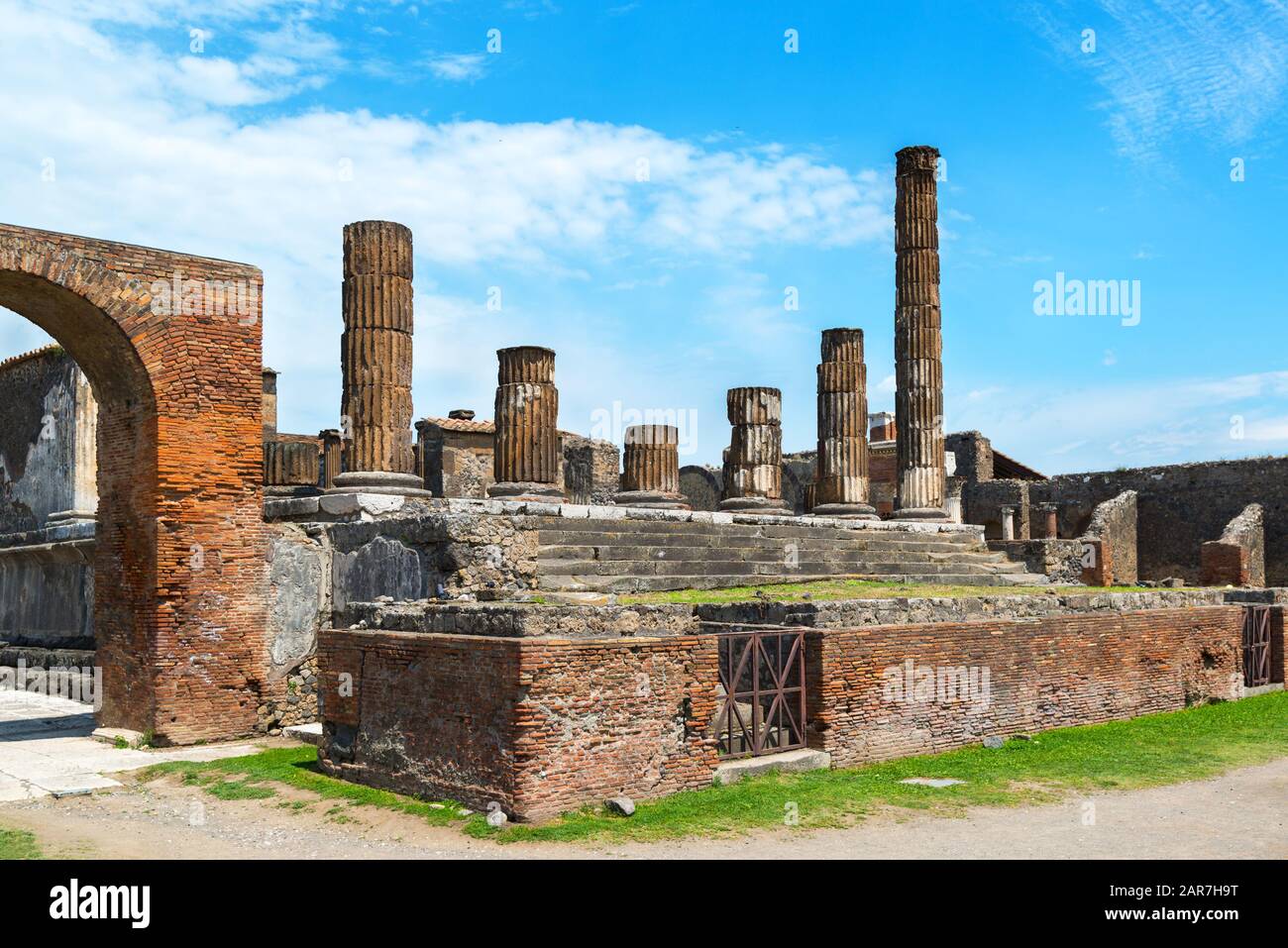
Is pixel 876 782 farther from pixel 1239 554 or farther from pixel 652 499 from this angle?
pixel 1239 554

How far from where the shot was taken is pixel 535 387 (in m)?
14.7

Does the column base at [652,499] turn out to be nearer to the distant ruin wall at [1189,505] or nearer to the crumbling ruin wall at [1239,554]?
the crumbling ruin wall at [1239,554]

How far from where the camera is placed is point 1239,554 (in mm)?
22672

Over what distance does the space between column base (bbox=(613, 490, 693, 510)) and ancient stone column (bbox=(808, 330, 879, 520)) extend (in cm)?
373

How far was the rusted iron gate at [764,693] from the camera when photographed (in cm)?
834

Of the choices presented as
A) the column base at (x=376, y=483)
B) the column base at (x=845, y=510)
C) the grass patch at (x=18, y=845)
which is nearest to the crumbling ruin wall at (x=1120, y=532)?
A: the column base at (x=845, y=510)

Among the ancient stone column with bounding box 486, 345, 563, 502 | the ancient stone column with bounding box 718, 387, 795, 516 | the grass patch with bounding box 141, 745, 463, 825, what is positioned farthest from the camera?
the ancient stone column with bounding box 718, 387, 795, 516

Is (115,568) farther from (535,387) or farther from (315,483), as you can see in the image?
(535,387)

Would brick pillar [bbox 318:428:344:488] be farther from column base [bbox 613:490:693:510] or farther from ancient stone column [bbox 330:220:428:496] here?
ancient stone column [bbox 330:220:428:496]

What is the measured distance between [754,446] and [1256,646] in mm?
7697

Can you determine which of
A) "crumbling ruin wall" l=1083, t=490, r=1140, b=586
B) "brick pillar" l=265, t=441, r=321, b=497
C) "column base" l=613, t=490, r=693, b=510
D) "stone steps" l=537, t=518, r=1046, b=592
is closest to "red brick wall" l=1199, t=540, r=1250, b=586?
"crumbling ruin wall" l=1083, t=490, r=1140, b=586

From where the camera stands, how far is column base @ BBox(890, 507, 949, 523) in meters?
19.8
